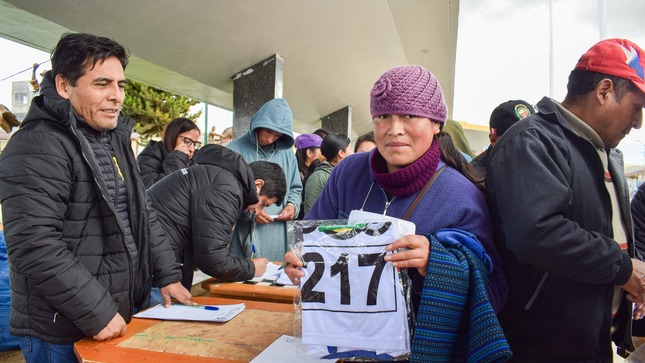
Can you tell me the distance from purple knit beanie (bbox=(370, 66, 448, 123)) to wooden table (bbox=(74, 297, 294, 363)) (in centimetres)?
86

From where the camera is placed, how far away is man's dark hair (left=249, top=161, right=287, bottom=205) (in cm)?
273

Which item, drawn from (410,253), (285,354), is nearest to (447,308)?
(410,253)

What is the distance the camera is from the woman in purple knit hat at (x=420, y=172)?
48.0 inches

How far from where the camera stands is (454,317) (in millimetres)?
1081

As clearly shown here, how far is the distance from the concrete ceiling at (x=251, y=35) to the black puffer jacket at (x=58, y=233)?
3289 mm

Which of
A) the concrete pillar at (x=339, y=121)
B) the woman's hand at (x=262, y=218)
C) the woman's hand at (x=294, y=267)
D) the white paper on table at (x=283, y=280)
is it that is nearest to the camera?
the woman's hand at (x=294, y=267)

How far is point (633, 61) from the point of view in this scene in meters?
1.40

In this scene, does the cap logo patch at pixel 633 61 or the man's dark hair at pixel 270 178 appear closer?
the cap logo patch at pixel 633 61

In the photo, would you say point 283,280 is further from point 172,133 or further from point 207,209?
point 172,133

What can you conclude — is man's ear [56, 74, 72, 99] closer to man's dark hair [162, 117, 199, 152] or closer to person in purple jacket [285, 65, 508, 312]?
person in purple jacket [285, 65, 508, 312]

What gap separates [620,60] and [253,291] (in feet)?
5.85

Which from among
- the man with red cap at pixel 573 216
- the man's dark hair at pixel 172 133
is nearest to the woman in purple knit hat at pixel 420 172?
the man with red cap at pixel 573 216

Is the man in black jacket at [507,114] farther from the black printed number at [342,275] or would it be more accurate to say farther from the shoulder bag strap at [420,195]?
the black printed number at [342,275]

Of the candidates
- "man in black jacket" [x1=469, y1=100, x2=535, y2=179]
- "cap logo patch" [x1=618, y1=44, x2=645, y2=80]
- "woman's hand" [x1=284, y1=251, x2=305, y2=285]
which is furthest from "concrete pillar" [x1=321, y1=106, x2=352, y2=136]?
"woman's hand" [x1=284, y1=251, x2=305, y2=285]
